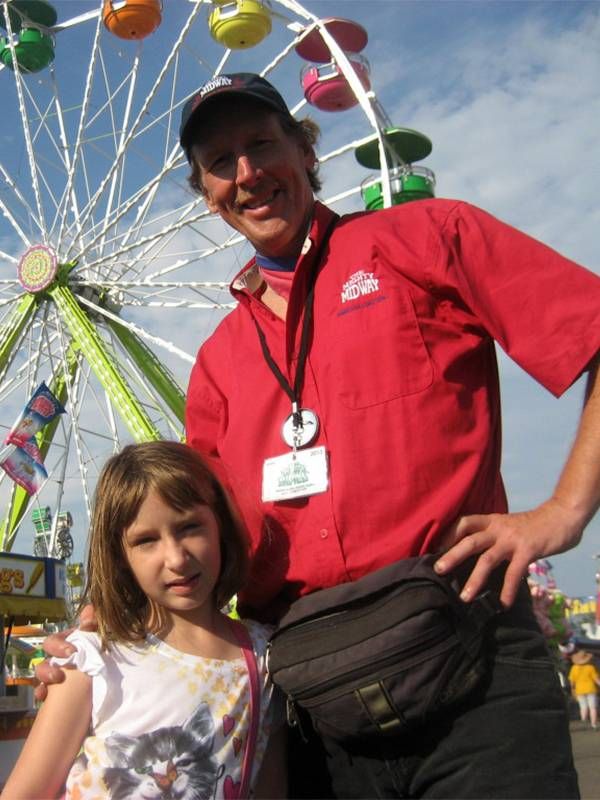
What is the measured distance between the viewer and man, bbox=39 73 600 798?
1556mm

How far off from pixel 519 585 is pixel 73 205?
51.8 feet

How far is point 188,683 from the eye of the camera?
1.74 m

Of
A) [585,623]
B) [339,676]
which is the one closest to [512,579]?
[339,676]

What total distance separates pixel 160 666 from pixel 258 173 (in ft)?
3.46

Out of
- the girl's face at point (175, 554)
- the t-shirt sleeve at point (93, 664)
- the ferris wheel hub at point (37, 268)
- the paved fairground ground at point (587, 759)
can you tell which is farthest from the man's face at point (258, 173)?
the ferris wheel hub at point (37, 268)

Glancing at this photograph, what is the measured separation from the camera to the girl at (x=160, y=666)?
5.45 feet

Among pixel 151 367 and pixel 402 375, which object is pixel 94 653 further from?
pixel 151 367

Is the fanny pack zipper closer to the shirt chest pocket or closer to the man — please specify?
the man

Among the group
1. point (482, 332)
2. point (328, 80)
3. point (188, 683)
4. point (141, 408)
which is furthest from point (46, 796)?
point (328, 80)

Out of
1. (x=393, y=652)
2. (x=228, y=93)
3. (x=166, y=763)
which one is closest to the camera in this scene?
(x=393, y=652)

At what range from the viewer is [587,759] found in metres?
8.16

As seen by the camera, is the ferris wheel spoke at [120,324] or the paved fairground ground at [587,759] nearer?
the paved fairground ground at [587,759]

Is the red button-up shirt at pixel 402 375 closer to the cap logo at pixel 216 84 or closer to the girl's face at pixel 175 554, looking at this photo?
the girl's face at pixel 175 554

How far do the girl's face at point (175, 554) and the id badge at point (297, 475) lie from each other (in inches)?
5.9
